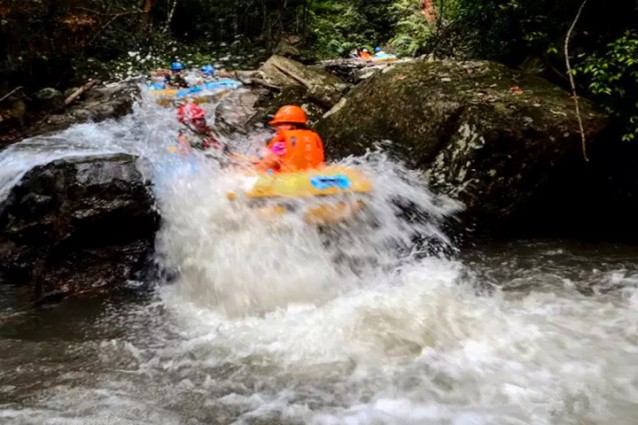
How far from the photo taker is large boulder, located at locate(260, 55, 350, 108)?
29.8 feet

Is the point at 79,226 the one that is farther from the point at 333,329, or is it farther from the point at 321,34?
the point at 321,34

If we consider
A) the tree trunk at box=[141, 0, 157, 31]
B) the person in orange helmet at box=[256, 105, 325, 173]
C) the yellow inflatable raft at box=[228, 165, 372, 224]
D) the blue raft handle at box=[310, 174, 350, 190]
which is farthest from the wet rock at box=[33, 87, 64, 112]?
the tree trunk at box=[141, 0, 157, 31]

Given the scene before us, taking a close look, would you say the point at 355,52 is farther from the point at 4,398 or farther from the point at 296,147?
the point at 4,398

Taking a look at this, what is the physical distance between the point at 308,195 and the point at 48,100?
782 cm

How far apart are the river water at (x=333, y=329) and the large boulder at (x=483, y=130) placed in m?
0.35

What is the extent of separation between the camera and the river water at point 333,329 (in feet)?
10.2

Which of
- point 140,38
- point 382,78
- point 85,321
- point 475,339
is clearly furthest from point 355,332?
point 140,38

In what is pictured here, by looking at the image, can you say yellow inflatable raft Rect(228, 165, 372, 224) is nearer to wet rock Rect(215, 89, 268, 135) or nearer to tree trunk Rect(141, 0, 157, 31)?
wet rock Rect(215, 89, 268, 135)

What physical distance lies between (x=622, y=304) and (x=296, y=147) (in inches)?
139

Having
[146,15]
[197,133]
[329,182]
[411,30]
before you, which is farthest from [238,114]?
[146,15]

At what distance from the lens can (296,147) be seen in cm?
560

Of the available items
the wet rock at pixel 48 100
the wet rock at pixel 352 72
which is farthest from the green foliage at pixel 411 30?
the wet rock at pixel 48 100

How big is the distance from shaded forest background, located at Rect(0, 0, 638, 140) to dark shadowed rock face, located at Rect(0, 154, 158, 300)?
16.9 feet

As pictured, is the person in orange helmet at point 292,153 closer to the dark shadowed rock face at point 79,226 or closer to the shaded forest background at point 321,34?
the dark shadowed rock face at point 79,226
